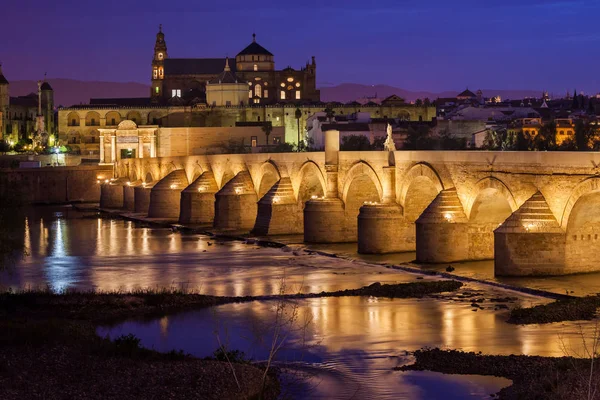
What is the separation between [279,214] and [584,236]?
17956 mm

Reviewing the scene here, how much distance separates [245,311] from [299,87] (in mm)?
98789

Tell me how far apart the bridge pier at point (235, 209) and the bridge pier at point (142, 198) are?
1571 centimetres

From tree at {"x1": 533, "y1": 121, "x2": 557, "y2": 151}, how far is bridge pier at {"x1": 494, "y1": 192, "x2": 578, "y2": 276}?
33.1m

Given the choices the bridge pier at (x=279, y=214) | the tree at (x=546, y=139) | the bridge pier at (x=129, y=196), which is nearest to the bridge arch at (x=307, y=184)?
the bridge pier at (x=279, y=214)

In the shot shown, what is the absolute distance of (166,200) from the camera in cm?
5734

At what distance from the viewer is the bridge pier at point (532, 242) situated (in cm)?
2597

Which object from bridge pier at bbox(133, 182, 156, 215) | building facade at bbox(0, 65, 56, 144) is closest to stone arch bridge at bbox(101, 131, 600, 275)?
bridge pier at bbox(133, 182, 156, 215)

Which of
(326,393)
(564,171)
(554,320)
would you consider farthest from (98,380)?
(564,171)

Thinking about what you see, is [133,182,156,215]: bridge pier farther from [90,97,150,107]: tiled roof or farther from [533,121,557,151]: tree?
[90,97,150,107]: tiled roof

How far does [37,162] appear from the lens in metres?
86.2

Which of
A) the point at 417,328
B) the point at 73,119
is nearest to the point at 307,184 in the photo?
the point at 417,328

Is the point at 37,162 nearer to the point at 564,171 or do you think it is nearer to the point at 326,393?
the point at 564,171

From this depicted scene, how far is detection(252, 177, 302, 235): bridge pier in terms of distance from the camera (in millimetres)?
42219

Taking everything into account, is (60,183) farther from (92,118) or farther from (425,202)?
(425,202)
